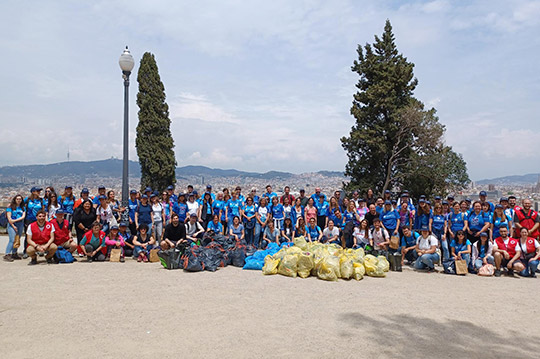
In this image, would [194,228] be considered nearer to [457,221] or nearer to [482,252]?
[457,221]

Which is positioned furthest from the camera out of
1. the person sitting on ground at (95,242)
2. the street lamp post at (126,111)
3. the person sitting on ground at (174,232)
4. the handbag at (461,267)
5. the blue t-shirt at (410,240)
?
→ the street lamp post at (126,111)

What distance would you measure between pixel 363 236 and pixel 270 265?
2.80 metres

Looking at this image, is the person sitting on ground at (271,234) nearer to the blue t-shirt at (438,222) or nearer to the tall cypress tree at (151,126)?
the blue t-shirt at (438,222)

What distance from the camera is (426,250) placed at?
8.55 meters

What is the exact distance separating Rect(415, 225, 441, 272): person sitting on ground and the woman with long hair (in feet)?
30.8

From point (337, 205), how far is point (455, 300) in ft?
15.1

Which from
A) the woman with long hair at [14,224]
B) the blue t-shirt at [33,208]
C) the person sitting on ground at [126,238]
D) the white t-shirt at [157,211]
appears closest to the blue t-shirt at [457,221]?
the white t-shirt at [157,211]

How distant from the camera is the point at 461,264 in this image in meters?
8.05

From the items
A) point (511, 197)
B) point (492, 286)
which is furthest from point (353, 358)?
point (511, 197)

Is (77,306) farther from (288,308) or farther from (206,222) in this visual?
(206,222)

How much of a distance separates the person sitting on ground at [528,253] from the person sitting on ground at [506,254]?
4.0 inches

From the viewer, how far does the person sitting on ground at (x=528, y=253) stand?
7.95 metres

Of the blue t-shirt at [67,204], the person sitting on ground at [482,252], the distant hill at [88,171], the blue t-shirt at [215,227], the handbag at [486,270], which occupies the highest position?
the distant hill at [88,171]

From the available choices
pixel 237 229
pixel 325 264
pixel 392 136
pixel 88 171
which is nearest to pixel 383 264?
pixel 325 264
